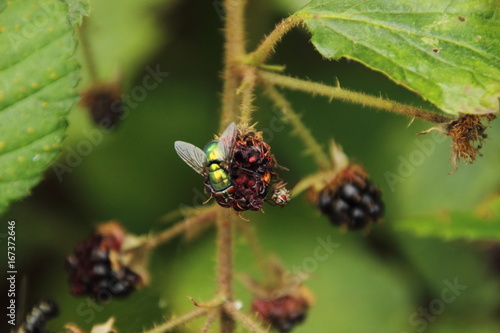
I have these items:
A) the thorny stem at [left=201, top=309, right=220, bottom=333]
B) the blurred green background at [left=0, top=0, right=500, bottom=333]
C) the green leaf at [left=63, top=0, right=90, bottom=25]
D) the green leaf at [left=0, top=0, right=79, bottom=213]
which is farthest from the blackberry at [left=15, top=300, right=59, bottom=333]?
the green leaf at [left=63, top=0, right=90, bottom=25]

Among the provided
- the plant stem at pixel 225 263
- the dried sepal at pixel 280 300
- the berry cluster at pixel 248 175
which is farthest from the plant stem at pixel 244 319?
the dried sepal at pixel 280 300

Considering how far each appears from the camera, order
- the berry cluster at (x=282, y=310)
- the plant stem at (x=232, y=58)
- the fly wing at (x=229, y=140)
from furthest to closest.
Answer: the berry cluster at (x=282, y=310)
the plant stem at (x=232, y=58)
the fly wing at (x=229, y=140)

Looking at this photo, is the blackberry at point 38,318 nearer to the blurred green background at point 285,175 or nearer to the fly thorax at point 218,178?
the blurred green background at point 285,175

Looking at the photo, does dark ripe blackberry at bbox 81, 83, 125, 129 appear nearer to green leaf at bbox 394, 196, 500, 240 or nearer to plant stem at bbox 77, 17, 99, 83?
plant stem at bbox 77, 17, 99, 83

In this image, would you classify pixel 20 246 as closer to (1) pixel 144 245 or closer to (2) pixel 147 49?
(1) pixel 144 245

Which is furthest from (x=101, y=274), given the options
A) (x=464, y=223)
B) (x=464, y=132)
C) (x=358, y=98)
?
(x=464, y=223)

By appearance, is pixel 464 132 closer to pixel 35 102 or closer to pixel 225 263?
pixel 225 263
